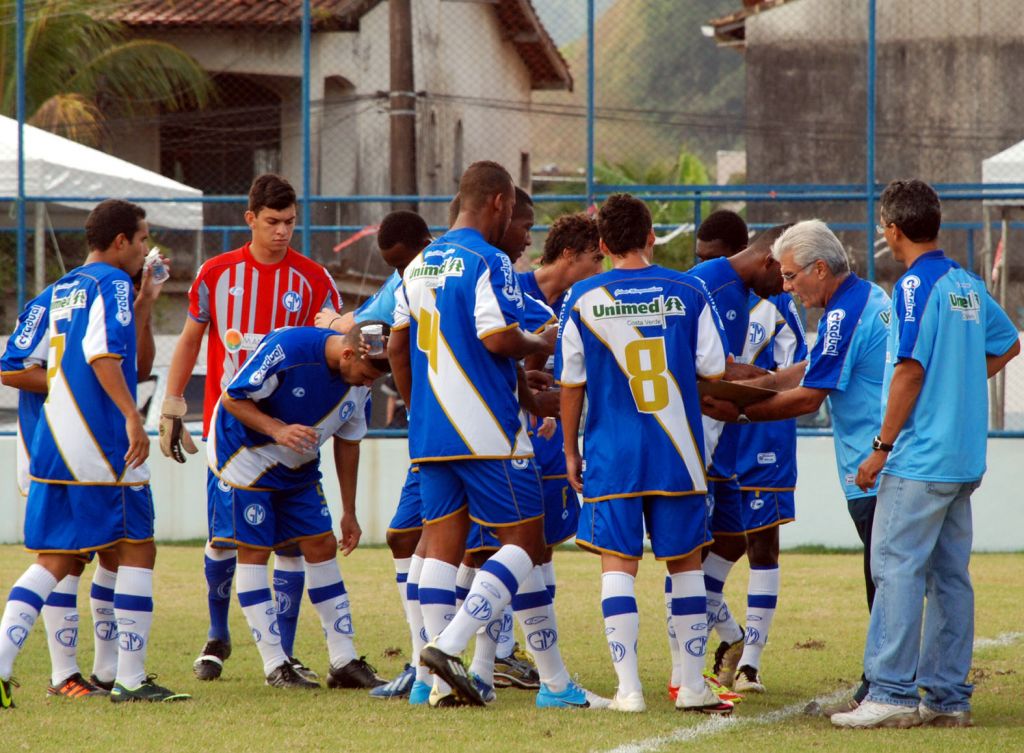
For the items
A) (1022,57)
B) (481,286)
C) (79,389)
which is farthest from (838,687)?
(1022,57)

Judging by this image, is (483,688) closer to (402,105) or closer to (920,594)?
(920,594)

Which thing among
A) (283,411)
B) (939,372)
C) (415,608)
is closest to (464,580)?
(415,608)

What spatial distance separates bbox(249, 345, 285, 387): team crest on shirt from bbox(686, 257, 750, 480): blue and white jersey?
1887mm

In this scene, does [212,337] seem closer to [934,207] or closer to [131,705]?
[131,705]

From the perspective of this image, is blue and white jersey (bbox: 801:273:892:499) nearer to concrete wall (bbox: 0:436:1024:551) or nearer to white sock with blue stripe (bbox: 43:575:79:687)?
white sock with blue stripe (bbox: 43:575:79:687)

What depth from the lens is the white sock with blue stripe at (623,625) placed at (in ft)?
20.1

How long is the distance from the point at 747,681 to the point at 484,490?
1666 mm

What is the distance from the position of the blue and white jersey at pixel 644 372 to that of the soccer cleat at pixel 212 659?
7.43ft

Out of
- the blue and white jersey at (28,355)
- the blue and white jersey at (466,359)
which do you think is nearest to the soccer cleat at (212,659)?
the blue and white jersey at (28,355)

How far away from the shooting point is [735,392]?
628 cm

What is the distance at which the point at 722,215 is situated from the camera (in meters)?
7.69

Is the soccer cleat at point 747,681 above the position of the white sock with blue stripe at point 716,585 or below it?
below

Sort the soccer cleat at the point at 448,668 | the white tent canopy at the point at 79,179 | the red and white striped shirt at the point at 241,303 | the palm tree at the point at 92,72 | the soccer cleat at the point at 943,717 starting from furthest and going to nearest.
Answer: the palm tree at the point at 92,72, the white tent canopy at the point at 79,179, the red and white striped shirt at the point at 241,303, the soccer cleat at the point at 448,668, the soccer cleat at the point at 943,717

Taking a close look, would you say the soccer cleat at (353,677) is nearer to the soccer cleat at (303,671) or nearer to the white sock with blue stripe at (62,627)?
the soccer cleat at (303,671)
